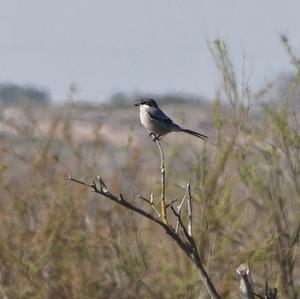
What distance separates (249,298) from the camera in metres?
5.78

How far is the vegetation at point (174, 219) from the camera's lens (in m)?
10.2

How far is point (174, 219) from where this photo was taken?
11.4 metres

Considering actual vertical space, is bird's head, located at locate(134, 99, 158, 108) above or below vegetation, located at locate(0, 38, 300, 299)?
above

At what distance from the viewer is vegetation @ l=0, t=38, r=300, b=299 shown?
33.4ft

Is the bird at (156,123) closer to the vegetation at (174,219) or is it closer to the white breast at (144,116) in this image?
the white breast at (144,116)

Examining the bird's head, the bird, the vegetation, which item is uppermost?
the bird's head

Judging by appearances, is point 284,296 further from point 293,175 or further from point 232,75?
point 232,75

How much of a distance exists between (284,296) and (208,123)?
7.41m

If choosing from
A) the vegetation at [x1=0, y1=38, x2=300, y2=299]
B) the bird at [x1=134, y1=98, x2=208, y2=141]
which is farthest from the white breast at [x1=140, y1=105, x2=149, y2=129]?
the vegetation at [x1=0, y1=38, x2=300, y2=299]

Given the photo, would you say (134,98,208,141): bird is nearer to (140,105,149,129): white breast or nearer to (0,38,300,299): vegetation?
(140,105,149,129): white breast

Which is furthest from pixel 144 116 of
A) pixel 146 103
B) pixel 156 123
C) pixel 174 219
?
pixel 174 219

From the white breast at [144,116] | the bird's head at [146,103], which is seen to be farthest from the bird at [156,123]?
the bird's head at [146,103]

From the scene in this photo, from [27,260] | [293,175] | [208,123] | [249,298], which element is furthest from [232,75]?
[208,123]

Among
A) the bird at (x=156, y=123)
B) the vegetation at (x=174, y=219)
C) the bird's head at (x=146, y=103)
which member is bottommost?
the vegetation at (x=174, y=219)
